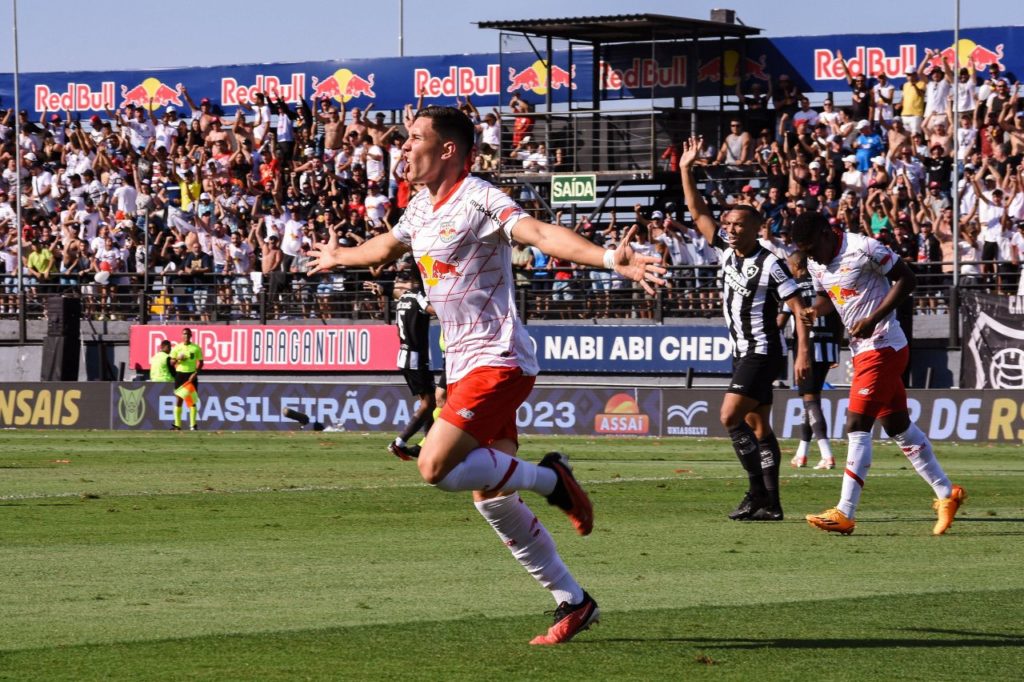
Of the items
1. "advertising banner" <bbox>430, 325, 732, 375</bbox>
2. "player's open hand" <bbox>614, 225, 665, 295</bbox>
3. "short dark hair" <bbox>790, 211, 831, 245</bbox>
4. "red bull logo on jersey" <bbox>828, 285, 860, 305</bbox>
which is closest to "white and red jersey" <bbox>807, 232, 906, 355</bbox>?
"red bull logo on jersey" <bbox>828, 285, 860, 305</bbox>

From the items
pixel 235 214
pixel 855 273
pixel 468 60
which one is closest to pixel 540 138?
pixel 468 60

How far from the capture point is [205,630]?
25.4 ft

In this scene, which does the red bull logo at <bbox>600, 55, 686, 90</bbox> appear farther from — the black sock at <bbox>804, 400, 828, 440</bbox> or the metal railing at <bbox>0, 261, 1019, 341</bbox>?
the black sock at <bbox>804, 400, 828, 440</bbox>

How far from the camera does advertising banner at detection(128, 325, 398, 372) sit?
3588 cm

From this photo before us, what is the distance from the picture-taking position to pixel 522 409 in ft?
103

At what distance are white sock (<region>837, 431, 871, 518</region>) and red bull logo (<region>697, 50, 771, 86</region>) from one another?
25.1 m

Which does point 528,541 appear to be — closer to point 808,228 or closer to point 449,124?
point 449,124

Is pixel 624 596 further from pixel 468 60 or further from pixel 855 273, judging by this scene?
pixel 468 60

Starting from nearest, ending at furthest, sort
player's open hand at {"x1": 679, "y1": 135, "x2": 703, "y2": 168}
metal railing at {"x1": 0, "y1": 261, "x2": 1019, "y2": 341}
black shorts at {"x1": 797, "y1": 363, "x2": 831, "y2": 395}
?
player's open hand at {"x1": 679, "y1": 135, "x2": 703, "y2": 168} → black shorts at {"x1": 797, "y1": 363, "x2": 831, "y2": 395} → metal railing at {"x1": 0, "y1": 261, "x2": 1019, "y2": 341}

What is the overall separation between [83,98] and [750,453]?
37.1 meters

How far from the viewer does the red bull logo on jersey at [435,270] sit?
7848 mm

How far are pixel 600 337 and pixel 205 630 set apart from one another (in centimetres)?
2641

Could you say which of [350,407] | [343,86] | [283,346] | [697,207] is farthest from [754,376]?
[343,86]

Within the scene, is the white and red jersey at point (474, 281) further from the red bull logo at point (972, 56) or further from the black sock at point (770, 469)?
the red bull logo at point (972, 56)
